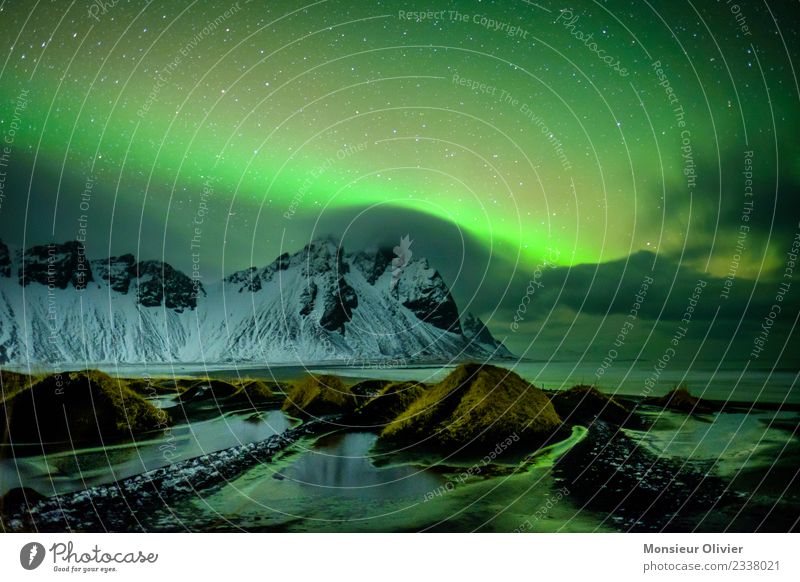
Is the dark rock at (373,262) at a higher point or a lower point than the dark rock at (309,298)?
higher

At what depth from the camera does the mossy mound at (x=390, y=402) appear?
4.09 m

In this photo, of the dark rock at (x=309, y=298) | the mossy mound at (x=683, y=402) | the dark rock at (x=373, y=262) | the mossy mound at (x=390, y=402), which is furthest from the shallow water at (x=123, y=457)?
the mossy mound at (x=683, y=402)

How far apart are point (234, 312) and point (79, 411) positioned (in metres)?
0.99

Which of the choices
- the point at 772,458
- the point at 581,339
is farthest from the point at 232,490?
the point at 772,458

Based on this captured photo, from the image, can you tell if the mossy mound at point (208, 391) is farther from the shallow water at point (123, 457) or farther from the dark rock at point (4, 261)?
the dark rock at point (4, 261)

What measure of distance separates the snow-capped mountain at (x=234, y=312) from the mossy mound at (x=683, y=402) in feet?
3.08

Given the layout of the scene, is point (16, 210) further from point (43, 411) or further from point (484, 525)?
point (484, 525)

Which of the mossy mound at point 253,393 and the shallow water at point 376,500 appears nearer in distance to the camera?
the shallow water at point 376,500

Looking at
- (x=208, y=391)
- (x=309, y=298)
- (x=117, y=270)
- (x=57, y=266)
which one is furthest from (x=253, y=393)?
(x=57, y=266)

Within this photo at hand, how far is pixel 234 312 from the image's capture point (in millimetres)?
4004

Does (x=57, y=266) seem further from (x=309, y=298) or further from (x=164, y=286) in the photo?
(x=309, y=298)
